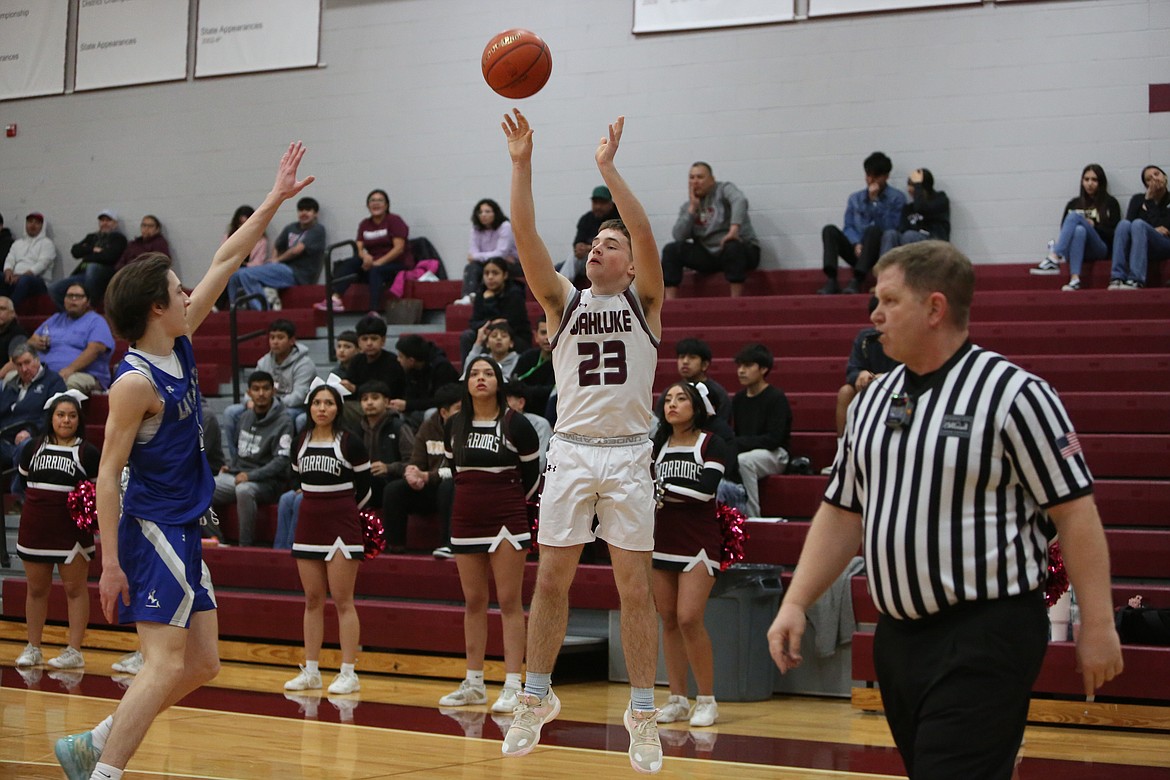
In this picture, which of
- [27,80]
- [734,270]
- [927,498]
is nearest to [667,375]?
[734,270]

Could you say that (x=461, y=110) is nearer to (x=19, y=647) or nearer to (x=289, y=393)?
(x=289, y=393)

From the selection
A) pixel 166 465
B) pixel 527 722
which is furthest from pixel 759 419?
pixel 166 465

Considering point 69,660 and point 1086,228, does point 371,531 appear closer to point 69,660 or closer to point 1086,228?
point 69,660

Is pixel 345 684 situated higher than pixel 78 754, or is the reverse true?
pixel 78 754

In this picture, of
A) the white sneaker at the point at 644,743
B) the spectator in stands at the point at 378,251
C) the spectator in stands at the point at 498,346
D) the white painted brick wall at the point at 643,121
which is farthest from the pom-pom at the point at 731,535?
the spectator in stands at the point at 378,251

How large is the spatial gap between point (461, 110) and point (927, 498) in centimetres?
1165

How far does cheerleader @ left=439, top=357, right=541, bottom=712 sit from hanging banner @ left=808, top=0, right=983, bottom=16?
6.79 meters

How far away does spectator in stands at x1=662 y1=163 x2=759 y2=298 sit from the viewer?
11.8 meters

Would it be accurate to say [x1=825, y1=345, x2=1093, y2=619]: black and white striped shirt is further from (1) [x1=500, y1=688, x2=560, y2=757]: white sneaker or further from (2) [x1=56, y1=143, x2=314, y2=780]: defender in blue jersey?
(2) [x1=56, y1=143, x2=314, y2=780]: defender in blue jersey

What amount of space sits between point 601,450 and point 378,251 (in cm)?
893

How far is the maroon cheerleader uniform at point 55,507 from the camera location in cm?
859

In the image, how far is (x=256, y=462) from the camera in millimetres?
9875

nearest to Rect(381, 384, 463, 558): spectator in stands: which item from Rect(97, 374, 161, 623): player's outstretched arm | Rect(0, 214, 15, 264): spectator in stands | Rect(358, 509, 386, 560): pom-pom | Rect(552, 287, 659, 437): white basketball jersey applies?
Rect(358, 509, 386, 560): pom-pom

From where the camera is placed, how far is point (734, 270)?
38.0 ft
